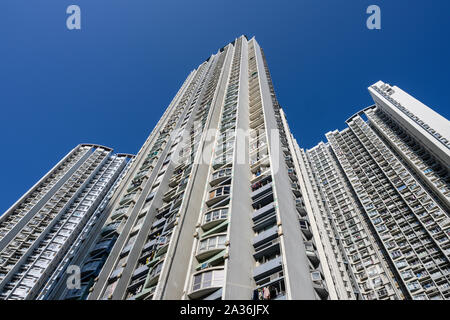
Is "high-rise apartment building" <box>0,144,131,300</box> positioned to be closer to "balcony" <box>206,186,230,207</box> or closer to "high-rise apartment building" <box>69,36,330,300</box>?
"high-rise apartment building" <box>69,36,330,300</box>

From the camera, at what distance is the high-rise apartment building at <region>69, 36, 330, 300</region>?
17.8 meters

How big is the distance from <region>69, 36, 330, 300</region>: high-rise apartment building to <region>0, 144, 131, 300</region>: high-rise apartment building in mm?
7421

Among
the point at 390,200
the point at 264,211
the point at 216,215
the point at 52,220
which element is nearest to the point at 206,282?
the point at 216,215

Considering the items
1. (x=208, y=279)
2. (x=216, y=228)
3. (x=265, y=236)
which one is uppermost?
(x=216, y=228)

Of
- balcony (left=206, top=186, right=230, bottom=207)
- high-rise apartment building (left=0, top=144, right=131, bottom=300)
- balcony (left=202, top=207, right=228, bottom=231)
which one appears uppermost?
high-rise apartment building (left=0, top=144, right=131, bottom=300)

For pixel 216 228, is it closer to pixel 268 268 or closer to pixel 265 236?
pixel 265 236

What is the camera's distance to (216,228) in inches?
834

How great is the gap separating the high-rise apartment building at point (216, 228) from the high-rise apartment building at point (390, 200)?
27.8ft

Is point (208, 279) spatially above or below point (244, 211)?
below

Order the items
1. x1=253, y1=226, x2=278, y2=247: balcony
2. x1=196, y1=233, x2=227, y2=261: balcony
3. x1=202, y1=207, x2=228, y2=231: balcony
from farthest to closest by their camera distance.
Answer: x1=202, y1=207, x2=228, y2=231: balcony, x1=253, y1=226, x2=278, y2=247: balcony, x1=196, y1=233, x2=227, y2=261: balcony

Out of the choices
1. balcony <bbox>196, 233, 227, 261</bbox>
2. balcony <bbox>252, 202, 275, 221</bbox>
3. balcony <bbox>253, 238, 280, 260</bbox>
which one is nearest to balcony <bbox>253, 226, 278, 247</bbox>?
balcony <bbox>253, 238, 280, 260</bbox>

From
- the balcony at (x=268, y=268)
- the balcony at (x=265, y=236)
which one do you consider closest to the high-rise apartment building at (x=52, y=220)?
the balcony at (x=265, y=236)

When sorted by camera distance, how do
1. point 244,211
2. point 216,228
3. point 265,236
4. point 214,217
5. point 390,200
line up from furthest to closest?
point 390,200 → point 244,211 → point 214,217 → point 216,228 → point 265,236

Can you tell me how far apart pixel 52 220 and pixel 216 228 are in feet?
160
